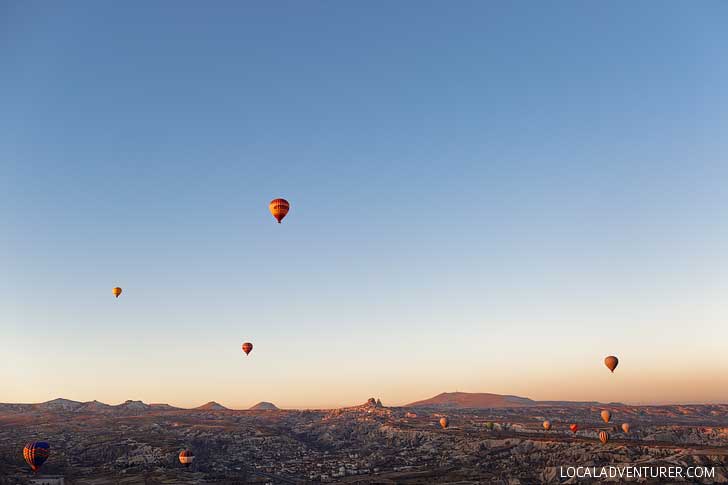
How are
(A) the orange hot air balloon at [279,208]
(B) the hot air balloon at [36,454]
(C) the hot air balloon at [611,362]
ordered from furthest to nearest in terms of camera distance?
(C) the hot air balloon at [611,362]
(B) the hot air balloon at [36,454]
(A) the orange hot air balloon at [279,208]

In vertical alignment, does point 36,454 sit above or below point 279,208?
below

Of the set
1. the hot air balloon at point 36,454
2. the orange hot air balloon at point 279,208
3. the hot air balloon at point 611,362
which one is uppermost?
the orange hot air balloon at point 279,208

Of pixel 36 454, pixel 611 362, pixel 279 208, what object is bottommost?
pixel 36 454

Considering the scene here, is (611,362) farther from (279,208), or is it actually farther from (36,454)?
(36,454)

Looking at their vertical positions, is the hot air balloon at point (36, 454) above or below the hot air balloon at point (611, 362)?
below

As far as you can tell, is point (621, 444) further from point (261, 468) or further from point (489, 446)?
point (261, 468)

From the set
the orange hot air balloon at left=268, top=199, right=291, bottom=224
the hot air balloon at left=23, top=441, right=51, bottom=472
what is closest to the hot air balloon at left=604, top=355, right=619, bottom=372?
the orange hot air balloon at left=268, top=199, right=291, bottom=224

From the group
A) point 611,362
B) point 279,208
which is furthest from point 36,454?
point 611,362

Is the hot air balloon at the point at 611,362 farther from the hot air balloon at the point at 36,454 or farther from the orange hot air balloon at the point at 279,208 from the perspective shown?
the hot air balloon at the point at 36,454

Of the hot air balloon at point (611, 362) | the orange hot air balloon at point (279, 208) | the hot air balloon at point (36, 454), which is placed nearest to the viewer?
the orange hot air balloon at point (279, 208)

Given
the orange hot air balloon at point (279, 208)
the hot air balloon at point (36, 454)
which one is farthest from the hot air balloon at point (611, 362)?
the hot air balloon at point (36, 454)
